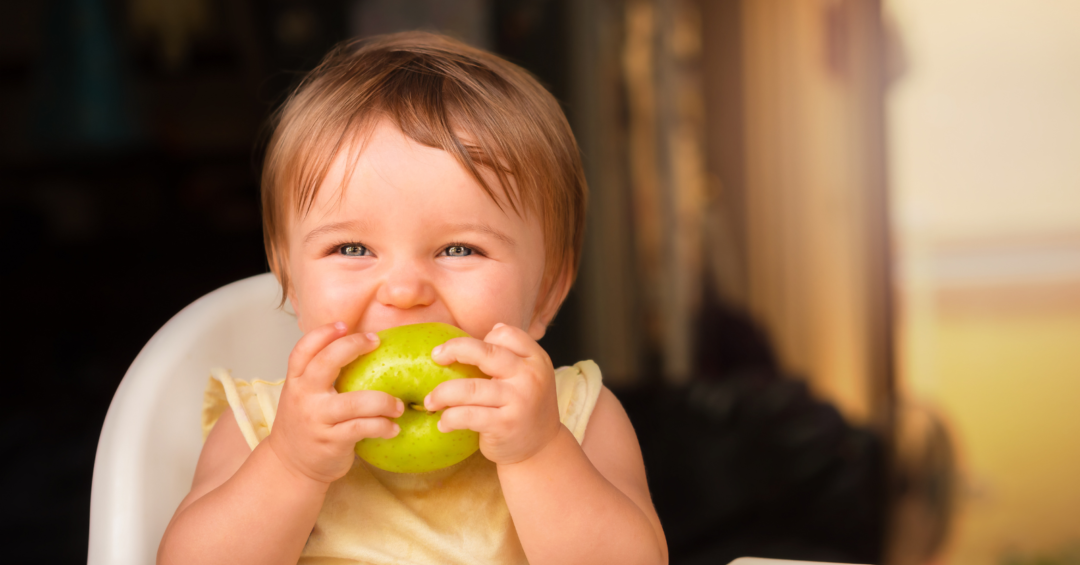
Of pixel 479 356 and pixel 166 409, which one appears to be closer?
pixel 479 356

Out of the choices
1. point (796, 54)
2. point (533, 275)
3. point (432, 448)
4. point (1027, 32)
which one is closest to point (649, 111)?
point (796, 54)

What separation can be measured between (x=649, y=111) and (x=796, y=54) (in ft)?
1.74

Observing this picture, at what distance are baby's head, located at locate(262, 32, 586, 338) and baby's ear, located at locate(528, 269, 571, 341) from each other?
0.04 meters

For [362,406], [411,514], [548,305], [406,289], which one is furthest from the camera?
[548,305]

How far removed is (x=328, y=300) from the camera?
0.77m

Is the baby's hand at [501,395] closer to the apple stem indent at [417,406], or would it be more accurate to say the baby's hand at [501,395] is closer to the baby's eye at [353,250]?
the apple stem indent at [417,406]

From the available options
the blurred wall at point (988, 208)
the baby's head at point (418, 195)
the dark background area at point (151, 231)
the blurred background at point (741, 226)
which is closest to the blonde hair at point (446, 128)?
the baby's head at point (418, 195)

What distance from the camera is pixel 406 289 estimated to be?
2.41ft

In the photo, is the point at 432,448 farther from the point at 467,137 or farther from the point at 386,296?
the point at 467,137

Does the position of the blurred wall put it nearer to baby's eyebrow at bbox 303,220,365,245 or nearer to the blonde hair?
the blonde hair

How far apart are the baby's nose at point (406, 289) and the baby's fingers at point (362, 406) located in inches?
4.6

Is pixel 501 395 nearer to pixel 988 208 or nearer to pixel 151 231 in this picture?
pixel 151 231

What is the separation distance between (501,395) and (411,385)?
0.07 metres

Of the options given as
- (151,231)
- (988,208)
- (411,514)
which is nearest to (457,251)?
(411,514)
